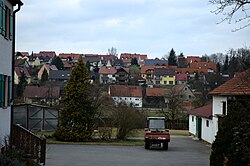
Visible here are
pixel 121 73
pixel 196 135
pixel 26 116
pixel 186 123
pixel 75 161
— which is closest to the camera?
pixel 75 161

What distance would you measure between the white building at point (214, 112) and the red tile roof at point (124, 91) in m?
16.9

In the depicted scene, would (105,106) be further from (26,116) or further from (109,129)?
(26,116)

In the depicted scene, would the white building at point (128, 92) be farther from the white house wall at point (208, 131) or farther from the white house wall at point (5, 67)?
the white house wall at point (5, 67)

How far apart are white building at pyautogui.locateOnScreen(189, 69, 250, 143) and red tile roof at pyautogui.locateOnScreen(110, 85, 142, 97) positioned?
16.9 metres

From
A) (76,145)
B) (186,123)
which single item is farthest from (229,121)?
(186,123)

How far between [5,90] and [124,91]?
2223 inches

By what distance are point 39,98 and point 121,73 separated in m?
50.9

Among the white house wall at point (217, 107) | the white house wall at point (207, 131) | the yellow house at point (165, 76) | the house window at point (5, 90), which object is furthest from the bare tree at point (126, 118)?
the yellow house at point (165, 76)

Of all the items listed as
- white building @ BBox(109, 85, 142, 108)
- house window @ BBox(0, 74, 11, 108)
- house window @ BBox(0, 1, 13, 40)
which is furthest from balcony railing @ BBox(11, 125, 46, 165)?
white building @ BBox(109, 85, 142, 108)

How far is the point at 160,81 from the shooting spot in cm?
12162

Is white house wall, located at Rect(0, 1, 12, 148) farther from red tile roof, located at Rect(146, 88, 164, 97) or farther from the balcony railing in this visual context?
red tile roof, located at Rect(146, 88, 164, 97)

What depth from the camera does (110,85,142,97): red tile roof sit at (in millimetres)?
65312

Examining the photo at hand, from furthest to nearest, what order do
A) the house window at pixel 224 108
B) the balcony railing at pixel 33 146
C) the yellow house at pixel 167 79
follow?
the yellow house at pixel 167 79 → the house window at pixel 224 108 → the balcony railing at pixel 33 146

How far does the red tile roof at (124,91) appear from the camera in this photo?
65.3 m
